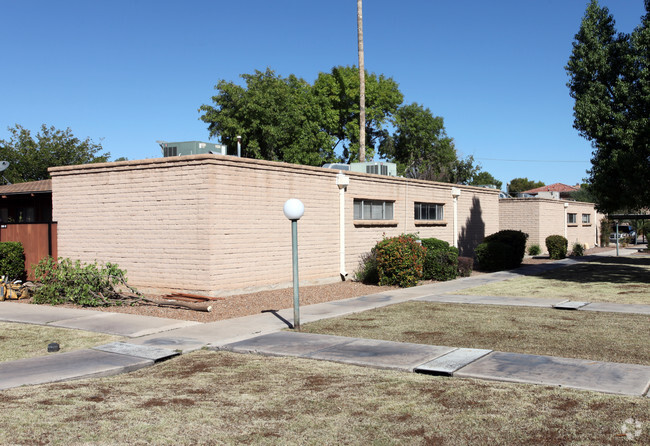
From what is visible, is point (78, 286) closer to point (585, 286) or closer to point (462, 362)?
point (462, 362)

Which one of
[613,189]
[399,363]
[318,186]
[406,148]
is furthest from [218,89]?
[399,363]

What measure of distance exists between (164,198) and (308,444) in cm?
1099

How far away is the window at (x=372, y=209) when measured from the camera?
1927cm

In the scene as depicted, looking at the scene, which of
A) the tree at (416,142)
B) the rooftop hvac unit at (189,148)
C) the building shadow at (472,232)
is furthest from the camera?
the tree at (416,142)

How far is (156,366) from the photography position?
26.2 feet

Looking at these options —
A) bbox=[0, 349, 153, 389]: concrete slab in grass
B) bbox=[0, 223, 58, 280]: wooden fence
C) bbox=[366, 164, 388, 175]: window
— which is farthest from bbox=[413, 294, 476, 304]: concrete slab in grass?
bbox=[0, 223, 58, 280]: wooden fence

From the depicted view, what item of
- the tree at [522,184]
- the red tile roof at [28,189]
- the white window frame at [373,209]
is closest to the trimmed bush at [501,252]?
the white window frame at [373,209]

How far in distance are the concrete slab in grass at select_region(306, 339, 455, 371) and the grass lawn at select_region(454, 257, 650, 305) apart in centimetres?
727

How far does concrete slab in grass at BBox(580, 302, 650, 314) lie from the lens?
11945 millimetres

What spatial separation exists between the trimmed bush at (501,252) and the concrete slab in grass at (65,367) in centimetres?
1726

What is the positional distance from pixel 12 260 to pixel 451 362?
548 inches

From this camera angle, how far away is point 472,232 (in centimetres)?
2639

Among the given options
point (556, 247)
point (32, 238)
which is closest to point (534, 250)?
point (556, 247)

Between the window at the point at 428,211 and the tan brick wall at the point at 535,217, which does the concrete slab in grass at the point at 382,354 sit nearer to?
the window at the point at 428,211
